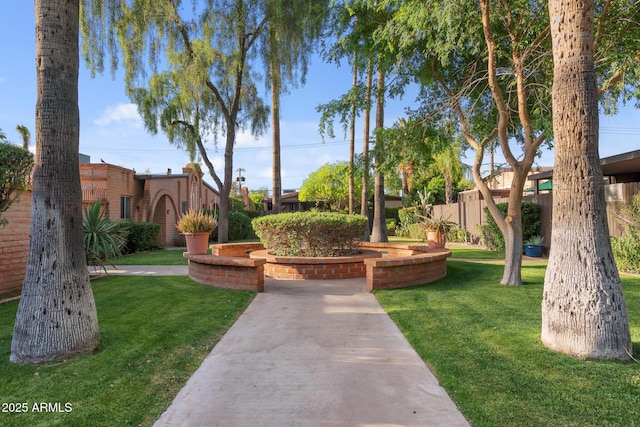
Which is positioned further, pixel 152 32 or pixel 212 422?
pixel 152 32

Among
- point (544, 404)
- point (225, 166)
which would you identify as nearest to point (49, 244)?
point (544, 404)

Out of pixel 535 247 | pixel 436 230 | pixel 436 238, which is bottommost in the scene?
pixel 535 247

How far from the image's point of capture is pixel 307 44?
15.7 metres

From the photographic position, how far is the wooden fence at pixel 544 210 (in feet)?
31.4

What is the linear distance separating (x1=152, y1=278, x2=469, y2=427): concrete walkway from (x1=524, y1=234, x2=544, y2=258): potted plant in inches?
376

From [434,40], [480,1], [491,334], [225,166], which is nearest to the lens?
[491,334]

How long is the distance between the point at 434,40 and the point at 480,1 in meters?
1.21

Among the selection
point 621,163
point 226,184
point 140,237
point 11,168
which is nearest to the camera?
point 11,168

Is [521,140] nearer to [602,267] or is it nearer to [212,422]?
[602,267]

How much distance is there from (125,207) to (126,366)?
17.3 meters

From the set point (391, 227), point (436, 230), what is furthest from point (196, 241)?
point (391, 227)

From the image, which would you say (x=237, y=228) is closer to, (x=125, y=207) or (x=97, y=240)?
(x=125, y=207)

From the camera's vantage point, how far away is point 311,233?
26.8 feet

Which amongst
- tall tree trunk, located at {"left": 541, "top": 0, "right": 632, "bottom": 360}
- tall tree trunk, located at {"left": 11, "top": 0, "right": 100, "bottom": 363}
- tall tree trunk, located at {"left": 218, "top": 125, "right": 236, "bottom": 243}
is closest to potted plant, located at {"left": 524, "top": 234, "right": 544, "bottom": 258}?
tall tree trunk, located at {"left": 541, "top": 0, "right": 632, "bottom": 360}
